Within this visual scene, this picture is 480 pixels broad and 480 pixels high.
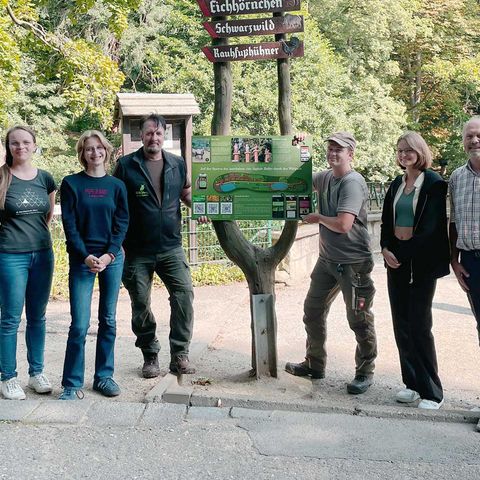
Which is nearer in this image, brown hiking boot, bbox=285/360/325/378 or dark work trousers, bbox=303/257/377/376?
dark work trousers, bbox=303/257/377/376

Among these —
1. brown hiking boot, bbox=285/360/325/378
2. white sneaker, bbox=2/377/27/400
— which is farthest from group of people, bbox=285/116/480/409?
white sneaker, bbox=2/377/27/400

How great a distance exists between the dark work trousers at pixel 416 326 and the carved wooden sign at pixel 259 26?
1.96m

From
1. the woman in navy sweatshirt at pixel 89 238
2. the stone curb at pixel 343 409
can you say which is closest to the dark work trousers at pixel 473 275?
the stone curb at pixel 343 409

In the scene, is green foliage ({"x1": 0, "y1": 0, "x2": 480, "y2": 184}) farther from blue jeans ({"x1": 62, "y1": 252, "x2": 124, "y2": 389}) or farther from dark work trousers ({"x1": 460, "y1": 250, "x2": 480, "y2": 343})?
dark work trousers ({"x1": 460, "y1": 250, "x2": 480, "y2": 343})

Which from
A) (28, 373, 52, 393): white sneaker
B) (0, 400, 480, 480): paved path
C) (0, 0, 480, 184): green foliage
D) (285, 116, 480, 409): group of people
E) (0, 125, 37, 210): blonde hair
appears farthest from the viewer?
(0, 0, 480, 184): green foliage

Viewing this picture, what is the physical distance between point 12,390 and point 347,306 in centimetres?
250

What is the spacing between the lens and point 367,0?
961 inches

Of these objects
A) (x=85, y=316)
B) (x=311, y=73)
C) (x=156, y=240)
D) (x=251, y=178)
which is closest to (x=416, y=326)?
(x=251, y=178)

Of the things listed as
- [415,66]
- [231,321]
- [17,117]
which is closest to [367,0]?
[415,66]

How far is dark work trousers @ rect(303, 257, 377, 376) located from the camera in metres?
5.25

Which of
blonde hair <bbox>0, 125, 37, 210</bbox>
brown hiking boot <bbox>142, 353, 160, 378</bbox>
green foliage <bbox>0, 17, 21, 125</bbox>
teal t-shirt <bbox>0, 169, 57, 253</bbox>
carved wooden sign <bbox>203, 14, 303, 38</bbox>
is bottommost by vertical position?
brown hiking boot <bbox>142, 353, 160, 378</bbox>

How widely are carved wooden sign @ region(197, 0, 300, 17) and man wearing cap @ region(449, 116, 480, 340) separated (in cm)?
163

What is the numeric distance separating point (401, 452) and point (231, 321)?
4.45m

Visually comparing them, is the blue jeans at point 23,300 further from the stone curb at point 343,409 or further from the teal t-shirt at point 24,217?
the stone curb at point 343,409
